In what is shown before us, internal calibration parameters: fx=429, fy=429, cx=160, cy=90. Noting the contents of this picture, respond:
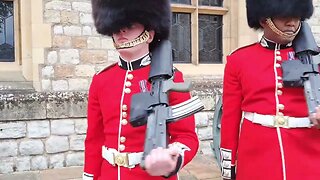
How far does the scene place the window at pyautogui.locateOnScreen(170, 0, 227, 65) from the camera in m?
4.92

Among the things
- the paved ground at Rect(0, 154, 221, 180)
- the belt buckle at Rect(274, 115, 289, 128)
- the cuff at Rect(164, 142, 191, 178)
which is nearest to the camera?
the cuff at Rect(164, 142, 191, 178)

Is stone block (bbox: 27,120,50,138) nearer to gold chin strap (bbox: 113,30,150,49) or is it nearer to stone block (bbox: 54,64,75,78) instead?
stone block (bbox: 54,64,75,78)

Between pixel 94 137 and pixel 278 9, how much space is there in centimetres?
93

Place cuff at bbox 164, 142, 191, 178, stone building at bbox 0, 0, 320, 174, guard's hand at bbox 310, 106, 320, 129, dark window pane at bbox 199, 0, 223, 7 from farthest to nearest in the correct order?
dark window pane at bbox 199, 0, 223, 7 → stone building at bbox 0, 0, 320, 174 → guard's hand at bbox 310, 106, 320, 129 → cuff at bbox 164, 142, 191, 178

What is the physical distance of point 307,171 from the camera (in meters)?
1.73

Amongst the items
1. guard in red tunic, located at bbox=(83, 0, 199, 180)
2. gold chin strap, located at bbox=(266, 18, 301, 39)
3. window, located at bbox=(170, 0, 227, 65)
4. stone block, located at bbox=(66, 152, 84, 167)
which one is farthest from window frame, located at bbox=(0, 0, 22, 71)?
gold chin strap, located at bbox=(266, 18, 301, 39)

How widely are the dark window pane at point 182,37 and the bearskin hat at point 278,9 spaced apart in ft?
9.83

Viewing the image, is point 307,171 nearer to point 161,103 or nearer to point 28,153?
point 161,103

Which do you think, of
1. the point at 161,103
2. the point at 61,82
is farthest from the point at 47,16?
the point at 161,103

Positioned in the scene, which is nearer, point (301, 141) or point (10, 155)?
point (301, 141)

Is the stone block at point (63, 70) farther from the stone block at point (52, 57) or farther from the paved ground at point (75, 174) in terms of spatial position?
the paved ground at point (75, 174)

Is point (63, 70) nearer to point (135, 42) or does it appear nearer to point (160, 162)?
point (135, 42)

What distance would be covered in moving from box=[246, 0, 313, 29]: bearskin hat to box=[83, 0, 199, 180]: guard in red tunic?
1.30 feet

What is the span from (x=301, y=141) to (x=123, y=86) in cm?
75
